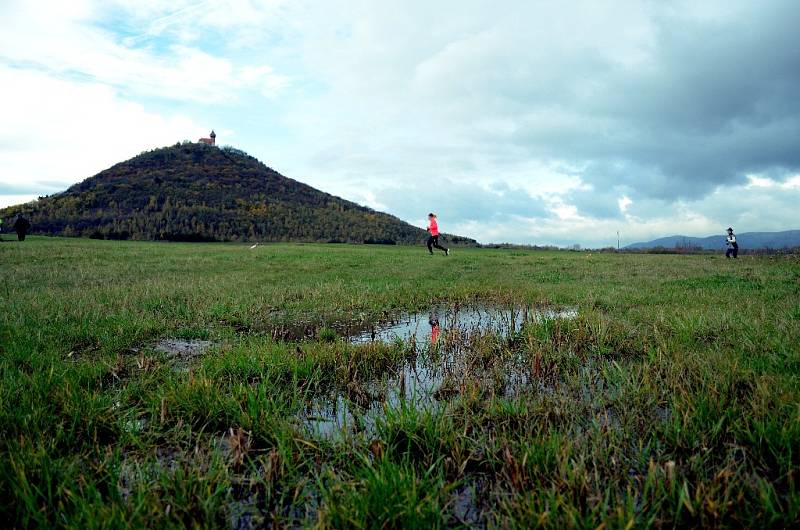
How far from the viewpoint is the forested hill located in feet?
287

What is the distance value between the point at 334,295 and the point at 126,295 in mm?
4613

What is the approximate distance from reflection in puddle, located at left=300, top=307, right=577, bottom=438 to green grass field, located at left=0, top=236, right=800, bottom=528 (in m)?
0.04

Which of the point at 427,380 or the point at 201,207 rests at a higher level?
the point at 201,207

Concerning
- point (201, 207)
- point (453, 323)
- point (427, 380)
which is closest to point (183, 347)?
point (427, 380)

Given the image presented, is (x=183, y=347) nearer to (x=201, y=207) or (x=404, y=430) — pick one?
(x=404, y=430)

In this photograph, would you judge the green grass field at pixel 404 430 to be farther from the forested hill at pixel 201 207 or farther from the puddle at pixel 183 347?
the forested hill at pixel 201 207

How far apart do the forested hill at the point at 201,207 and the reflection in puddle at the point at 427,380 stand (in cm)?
7418

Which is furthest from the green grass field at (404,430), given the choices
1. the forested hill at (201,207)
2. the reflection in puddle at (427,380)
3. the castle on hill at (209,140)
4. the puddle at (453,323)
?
the castle on hill at (209,140)

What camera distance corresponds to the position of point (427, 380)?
443cm

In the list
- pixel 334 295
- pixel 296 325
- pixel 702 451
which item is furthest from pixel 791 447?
pixel 334 295

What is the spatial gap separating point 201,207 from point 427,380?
114 m

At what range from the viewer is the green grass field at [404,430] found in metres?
2.17

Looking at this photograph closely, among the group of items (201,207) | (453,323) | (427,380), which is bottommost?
(427,380)

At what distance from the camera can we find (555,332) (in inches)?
245
